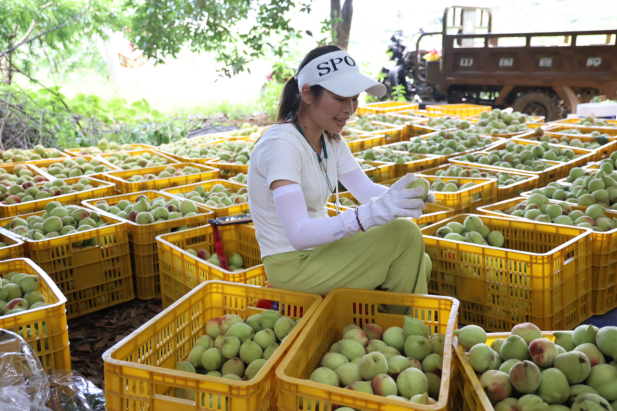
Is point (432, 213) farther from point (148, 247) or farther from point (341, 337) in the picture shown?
point (148, 247)

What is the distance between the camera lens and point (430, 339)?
182 cm

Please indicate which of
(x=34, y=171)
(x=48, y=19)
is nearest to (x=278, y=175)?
(x=34, y=171)

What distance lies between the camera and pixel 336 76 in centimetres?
205

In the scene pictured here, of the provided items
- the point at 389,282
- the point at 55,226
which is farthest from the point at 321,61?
the point at 55,226

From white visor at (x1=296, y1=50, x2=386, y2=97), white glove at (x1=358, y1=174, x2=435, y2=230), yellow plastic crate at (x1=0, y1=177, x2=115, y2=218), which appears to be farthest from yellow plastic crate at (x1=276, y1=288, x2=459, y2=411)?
yellow plastic crate at (x1=0, y1=177, x2=115, y2=218)

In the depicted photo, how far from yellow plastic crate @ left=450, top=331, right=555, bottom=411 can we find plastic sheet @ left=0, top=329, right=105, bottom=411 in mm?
1249

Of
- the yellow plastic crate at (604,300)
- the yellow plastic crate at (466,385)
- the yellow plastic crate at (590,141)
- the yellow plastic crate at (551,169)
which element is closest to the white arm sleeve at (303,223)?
the yellow plastic crate at (466,385)

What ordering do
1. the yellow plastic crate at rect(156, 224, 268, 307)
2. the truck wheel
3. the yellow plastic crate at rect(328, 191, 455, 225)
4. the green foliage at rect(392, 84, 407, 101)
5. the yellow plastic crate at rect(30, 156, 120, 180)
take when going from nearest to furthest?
the yellow plastic crate at rect(156, 224, 268, 307), the yellow plastic crate at rect(328, 191, 455, 225), the yellow plastic crate at rect(30, 156, 120, 180), the truck wheel, the green foliage at rect(392, 84, 407, 101)


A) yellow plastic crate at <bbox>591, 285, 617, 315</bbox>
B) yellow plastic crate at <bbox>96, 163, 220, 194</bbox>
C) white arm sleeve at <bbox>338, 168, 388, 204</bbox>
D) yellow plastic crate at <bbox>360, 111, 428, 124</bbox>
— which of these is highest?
yellow plastic crate at <bbox>360, 111, 428, 124</bbox>

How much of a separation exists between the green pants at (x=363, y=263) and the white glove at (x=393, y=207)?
0.75ft

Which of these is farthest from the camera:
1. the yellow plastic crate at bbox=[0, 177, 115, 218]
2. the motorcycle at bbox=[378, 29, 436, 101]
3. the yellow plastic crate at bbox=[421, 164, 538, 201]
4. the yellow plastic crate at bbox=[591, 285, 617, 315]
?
the motorcycle at bbox=[378, 29, 436, 101]

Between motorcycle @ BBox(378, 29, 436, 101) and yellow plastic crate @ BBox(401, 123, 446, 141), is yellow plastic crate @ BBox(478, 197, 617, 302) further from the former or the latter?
motorcycle @ BBox(378, 29, 436, 101)

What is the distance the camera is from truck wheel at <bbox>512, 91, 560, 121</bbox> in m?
9.38

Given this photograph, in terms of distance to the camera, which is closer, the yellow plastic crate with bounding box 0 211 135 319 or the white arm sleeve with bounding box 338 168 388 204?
the white arm sleeve with bounding box 338 168 388 204
